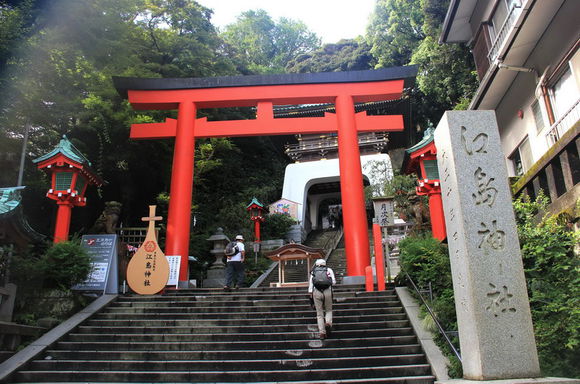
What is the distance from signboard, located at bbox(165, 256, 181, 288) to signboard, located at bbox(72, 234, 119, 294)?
1.28m

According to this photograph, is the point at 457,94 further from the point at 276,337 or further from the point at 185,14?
the point at 276,337

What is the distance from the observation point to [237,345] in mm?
6230

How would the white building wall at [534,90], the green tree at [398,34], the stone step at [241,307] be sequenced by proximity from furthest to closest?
the green tree at [398,34], the white building wall at [534,90], the stone step at [241,307]

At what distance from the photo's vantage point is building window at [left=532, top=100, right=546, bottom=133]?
9.59 m

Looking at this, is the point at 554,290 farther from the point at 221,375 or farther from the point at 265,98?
→ the point at 265,98

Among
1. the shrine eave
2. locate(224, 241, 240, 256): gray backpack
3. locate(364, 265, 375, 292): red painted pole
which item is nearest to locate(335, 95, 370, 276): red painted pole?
the shrine eave

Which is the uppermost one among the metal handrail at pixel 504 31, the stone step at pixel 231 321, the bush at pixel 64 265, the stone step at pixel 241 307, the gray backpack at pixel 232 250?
the metal handrail at pixel 504 31

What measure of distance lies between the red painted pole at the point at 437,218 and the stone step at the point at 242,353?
17.9 ft

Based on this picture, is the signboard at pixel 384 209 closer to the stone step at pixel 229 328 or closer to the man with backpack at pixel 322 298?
the stone step at pixel 229 328

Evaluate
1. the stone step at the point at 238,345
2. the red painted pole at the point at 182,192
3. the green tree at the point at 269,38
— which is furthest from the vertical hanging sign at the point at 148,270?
the green tree at the point at 269,38

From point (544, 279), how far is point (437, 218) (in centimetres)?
543

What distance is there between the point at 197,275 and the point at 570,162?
11461 mm

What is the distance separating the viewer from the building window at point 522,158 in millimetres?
10422

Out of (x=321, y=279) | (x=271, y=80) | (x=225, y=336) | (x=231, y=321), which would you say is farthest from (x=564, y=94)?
(x=225, y=336)
